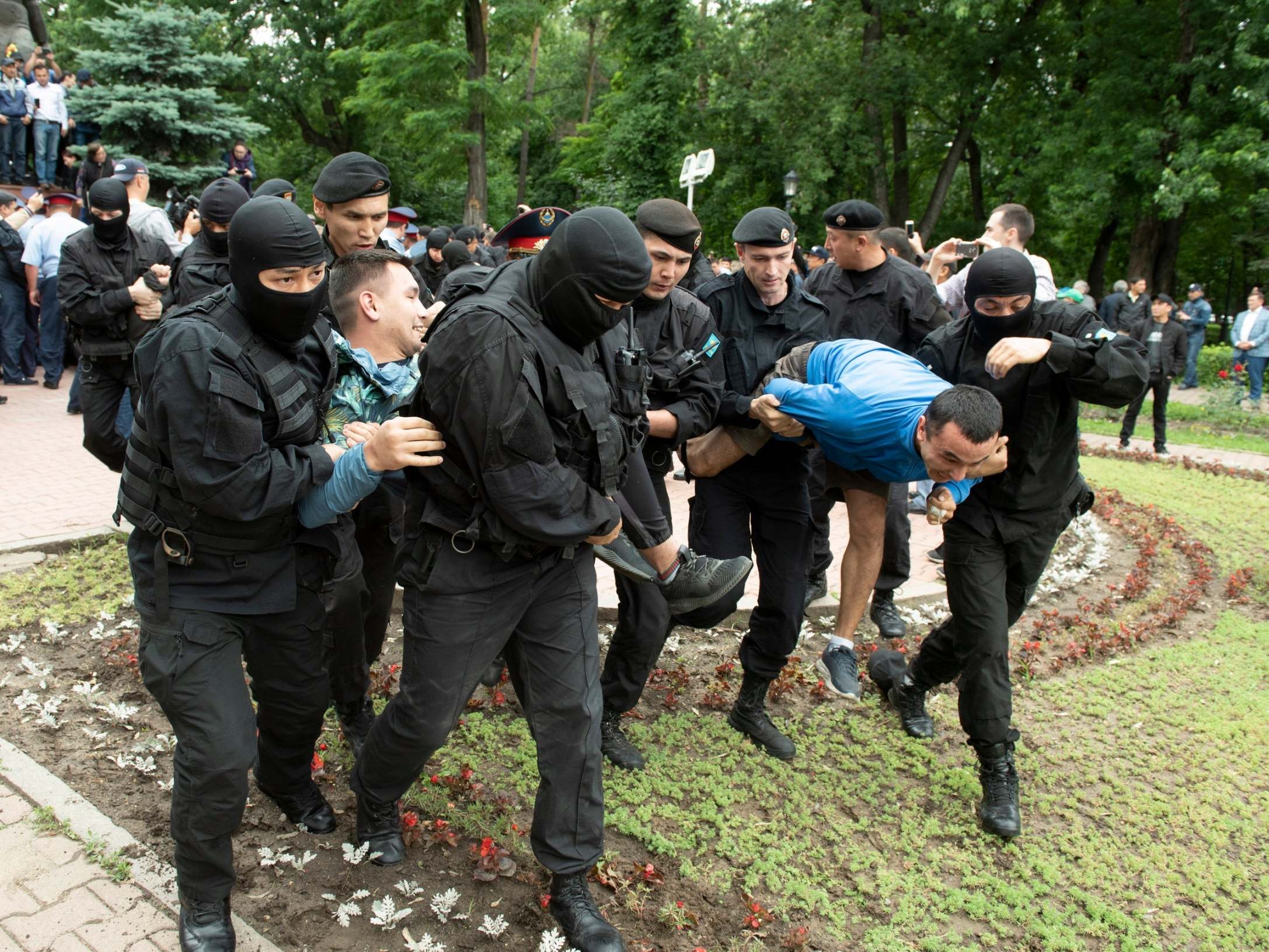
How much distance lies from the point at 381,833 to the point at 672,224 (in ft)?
8.32

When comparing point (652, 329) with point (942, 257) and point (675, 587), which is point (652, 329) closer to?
point (675, 587)

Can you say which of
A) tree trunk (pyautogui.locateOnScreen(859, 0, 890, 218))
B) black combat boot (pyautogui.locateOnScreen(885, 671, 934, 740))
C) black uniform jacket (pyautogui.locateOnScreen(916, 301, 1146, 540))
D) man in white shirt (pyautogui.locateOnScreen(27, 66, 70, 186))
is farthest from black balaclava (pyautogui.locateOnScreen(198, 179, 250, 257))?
tree trunk (pyautogui.locateOnScreen(859, 0, 890, 218))

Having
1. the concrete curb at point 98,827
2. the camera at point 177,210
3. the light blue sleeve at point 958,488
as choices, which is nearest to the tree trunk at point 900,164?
the camera at point 177,210

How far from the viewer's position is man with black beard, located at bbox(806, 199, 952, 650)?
4863mm

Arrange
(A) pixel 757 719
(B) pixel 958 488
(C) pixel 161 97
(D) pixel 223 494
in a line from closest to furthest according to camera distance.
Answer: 1. (D) pixel 223 494
2. (B) pixel 958 488
3. (A) pixel 757 719
4. (C) pixel 161 97

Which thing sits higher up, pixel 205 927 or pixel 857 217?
pixel 857 217

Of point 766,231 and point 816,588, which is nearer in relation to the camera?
point 766,231

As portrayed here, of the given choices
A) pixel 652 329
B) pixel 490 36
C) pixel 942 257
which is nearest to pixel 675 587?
pixel 652 329

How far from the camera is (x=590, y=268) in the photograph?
2.72m

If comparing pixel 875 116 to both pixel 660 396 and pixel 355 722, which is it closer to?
pixel 660 396

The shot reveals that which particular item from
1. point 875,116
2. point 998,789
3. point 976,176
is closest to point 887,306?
point 998,789

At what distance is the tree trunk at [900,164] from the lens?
1123 inches

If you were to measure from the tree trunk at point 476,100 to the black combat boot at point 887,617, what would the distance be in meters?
22.1

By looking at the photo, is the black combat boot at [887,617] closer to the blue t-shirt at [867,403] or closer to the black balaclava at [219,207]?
the blue t-shirt at [867,403]
